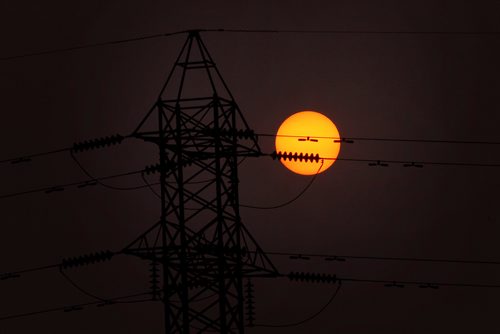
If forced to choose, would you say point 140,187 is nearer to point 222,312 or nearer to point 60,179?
point 60,179

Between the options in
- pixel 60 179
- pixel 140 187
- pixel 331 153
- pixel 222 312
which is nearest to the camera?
pixel 222 312

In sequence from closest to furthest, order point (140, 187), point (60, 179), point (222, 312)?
point (222, 312), point (140, 187), point (60, 179)

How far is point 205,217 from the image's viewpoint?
1303 inches

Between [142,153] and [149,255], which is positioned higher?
[142,153]

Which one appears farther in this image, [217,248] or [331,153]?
[331,153]

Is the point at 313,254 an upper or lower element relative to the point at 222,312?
upper

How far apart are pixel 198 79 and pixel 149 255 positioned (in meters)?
13.6

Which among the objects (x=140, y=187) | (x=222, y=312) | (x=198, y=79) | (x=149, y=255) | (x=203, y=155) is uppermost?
(x=198, y=79)

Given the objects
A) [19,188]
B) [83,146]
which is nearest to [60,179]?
[19,188]

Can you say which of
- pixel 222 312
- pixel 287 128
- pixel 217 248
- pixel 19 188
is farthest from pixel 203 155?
pixel 19 188

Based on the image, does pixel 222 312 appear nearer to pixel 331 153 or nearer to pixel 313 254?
pixel 331 153

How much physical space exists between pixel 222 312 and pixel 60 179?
14.4m

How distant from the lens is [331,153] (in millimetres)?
28984

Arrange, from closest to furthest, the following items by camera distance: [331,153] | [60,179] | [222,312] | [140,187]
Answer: [222,312] → [331,153] → [140,187] → [60,179]
